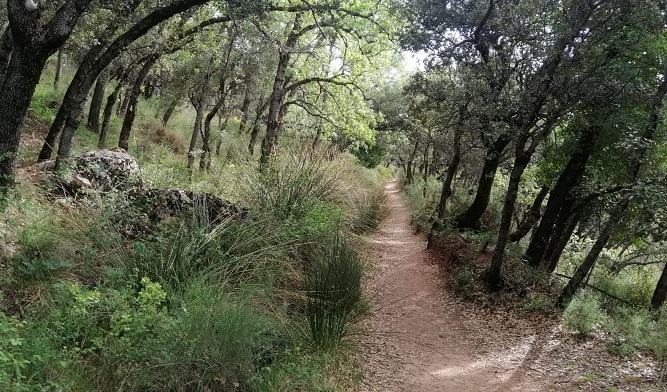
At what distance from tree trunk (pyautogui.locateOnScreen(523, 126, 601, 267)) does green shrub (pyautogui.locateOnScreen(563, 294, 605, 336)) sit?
12.4 feet

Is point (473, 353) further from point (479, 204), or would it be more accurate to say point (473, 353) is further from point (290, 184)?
point (479, 204)

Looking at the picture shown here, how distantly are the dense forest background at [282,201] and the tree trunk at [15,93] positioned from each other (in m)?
0.02

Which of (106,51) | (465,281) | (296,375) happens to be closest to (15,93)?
(106,51)

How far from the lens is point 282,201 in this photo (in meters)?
7.71

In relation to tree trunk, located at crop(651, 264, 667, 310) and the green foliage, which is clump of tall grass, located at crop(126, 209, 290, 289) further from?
tree trunk, located at crop(651, 264, 667, 310)

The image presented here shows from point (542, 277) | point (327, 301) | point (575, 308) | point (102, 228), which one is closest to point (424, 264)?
point (542, 277)

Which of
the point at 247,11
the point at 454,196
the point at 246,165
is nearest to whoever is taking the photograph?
the point at 247,11

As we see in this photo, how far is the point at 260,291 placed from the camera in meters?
4.89

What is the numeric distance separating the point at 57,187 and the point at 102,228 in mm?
1058

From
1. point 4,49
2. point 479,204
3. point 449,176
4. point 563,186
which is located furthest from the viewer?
point 449,176

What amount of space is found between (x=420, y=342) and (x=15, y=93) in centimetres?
633

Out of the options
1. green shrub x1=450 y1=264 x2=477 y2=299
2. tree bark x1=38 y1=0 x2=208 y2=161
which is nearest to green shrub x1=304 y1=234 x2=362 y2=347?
green shrub x1=450 y1=264 x2=477 y2=299

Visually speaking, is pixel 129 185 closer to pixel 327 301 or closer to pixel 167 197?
pixel 167 197

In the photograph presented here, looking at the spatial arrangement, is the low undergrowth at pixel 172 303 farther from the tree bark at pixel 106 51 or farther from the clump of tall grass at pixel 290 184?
the tree bark at pixel 106 51
